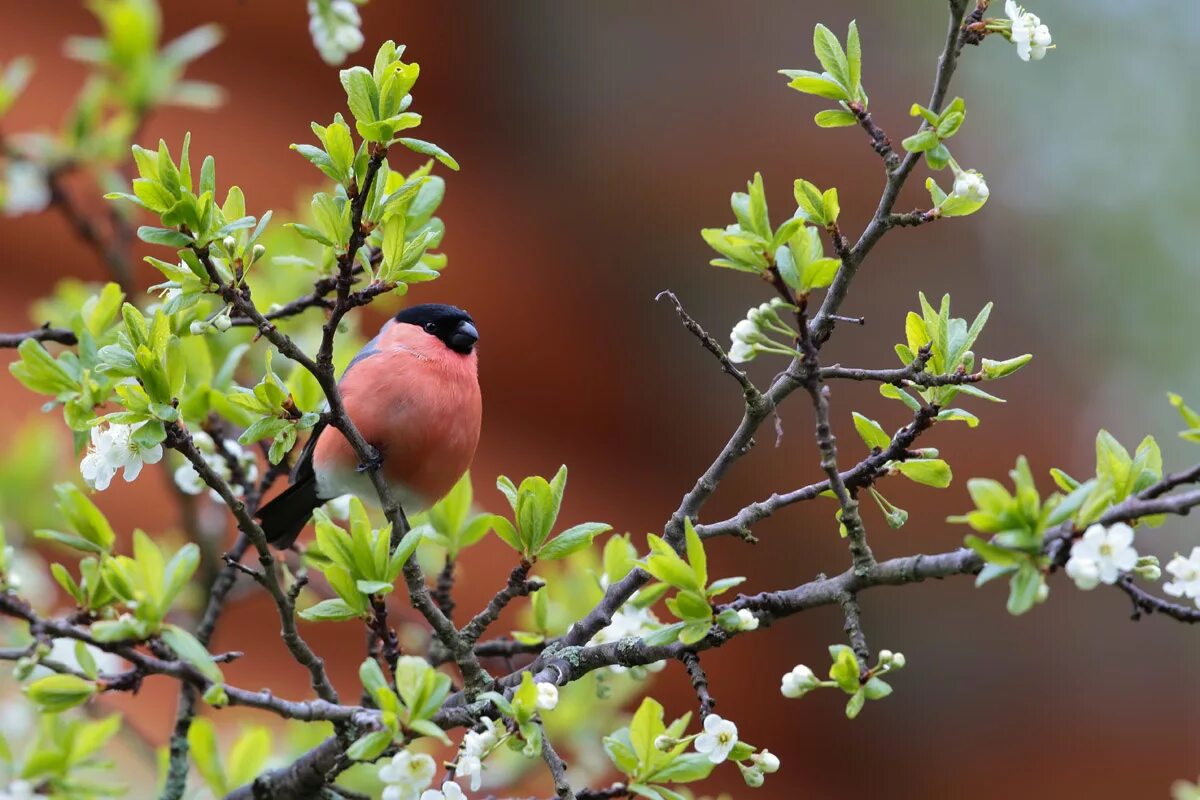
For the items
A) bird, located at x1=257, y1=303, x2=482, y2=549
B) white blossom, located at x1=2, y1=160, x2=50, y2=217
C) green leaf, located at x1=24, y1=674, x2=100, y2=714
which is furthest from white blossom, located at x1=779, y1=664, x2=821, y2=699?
white blossom, located at x1=2, y1=160, x2=50, y2=217

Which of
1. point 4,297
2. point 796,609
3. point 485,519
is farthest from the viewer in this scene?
point 4,297

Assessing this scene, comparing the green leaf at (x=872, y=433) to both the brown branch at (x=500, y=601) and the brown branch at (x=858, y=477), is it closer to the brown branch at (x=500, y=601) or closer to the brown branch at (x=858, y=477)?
the brown branch at (x=858, y=477)

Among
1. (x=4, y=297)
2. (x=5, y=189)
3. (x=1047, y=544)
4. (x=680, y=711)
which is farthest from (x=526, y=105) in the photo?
(x=1047, y=544)

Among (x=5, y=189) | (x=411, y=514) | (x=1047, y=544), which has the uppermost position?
(x=5, y=189)

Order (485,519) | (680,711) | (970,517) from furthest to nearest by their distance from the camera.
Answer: (680,711) < (485,519) < (970,517)

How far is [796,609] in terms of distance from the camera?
129 cm

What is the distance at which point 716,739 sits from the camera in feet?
4.16

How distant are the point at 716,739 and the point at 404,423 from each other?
1064mm

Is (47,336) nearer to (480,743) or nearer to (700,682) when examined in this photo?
(480,743)

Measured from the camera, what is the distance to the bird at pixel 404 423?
2.12 metres

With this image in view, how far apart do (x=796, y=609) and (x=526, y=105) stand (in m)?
4.41

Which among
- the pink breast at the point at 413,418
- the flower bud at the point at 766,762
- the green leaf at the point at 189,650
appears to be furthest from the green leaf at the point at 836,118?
the pink breast at the point at 413,418

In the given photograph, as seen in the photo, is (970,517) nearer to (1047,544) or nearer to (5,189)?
(1047,544)

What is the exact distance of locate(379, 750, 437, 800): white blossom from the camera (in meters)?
1.20
